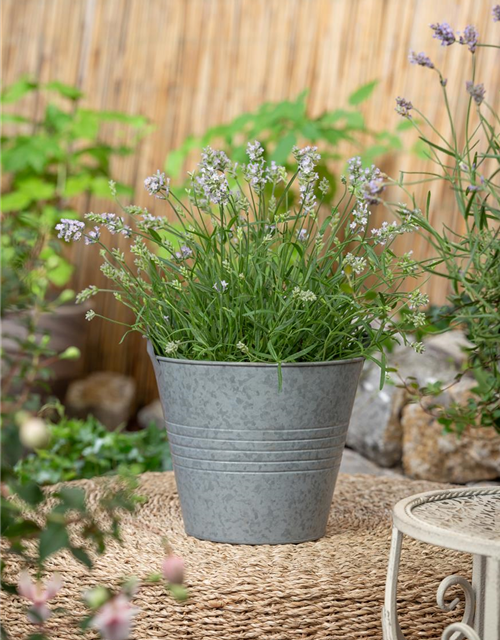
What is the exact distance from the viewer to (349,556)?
43.7 inches

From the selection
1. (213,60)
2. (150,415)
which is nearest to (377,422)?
(150,415)

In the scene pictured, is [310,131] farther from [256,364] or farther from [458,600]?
[458,600]

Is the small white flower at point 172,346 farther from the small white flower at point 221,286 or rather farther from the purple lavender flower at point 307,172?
the purple lavender flower at point 307,172

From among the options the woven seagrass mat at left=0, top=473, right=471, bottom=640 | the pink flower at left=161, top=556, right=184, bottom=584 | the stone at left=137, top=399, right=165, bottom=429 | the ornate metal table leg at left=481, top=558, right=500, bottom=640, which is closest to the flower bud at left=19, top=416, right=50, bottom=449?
the pink flower at left=161, top=556, right=184, bottom=584

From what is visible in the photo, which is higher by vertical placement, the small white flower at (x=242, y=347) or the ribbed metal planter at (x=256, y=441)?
the small white flower at (x=242, y=347)

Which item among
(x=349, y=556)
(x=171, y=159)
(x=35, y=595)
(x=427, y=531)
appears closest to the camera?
(x=35, y=595)

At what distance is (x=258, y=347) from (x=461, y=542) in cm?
40

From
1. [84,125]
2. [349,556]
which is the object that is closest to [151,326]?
[349,556]

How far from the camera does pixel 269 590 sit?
99 cm

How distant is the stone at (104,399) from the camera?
126 inches

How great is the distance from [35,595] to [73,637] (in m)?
0.36

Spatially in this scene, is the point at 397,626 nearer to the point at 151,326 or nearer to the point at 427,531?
the point at 427,531

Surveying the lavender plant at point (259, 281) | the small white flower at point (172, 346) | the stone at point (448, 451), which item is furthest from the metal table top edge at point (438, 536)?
the stone at point (448, 451)

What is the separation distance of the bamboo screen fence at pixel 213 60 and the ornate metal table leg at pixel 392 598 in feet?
5.85
